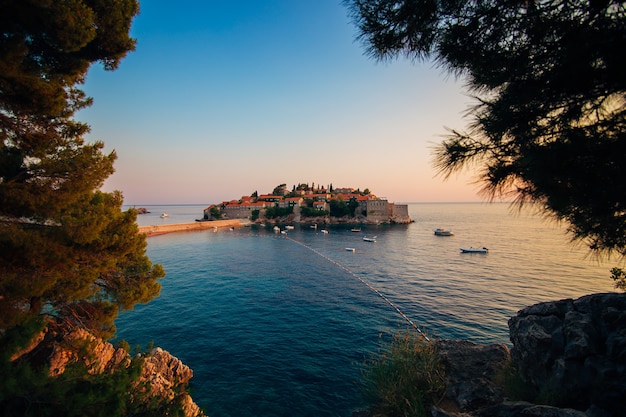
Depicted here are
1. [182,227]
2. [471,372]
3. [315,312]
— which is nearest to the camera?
[471,372]

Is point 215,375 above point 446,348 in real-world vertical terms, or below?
below

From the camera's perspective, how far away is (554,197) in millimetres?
3344

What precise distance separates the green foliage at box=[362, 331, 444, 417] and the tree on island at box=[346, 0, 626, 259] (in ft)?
18.1

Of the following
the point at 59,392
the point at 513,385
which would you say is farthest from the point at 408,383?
the point at 59,392

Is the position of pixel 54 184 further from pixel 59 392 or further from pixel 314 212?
pixel 314 212

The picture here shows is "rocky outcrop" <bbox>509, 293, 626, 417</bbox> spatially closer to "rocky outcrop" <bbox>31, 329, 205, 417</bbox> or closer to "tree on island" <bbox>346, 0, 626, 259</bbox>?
"tree on island" <bbox>346, 0, 626, 259</bbox>

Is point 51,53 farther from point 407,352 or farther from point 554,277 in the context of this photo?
point 554,277

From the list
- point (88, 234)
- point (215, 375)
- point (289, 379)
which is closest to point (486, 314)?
point (289, 379)

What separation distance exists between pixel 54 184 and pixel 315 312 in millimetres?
15815

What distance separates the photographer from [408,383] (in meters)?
7.77

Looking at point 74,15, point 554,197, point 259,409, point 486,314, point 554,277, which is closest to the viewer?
point 554,197

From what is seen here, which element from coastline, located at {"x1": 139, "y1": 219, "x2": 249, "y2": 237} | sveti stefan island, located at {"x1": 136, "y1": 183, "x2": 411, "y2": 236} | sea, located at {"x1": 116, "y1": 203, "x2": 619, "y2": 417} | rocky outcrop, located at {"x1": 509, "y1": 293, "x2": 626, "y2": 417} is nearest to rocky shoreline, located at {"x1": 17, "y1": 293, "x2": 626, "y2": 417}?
rocky outcrop, located at {"x1": 509, "y1": 293, "x2": 626, "y2": 417}

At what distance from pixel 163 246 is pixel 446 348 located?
48782 mm

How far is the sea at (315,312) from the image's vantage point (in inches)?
421
